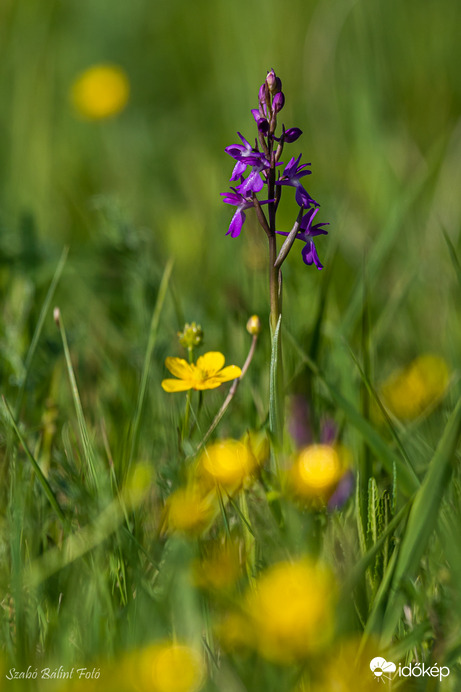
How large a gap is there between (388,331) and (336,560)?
1.22 metres

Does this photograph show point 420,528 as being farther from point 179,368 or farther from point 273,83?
point 273,83

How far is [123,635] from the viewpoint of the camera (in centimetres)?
110

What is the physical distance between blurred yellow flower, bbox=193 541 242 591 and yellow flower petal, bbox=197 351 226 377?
0.40m

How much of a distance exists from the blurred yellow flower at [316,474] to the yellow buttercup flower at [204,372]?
0.75ft

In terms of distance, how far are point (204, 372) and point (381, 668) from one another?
0.70m

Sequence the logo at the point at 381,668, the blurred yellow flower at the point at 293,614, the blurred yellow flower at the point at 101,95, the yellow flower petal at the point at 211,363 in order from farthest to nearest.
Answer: the blurred yellow flower at the point at 101,95, the yellow flower petal at the point at 211,363, the logo at the point at 381,668, the blurred yellow flower at the point at 293,614

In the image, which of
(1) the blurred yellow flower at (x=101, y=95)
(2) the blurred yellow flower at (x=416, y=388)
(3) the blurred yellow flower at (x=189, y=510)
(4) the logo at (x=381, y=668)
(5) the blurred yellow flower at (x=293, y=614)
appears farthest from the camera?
(1) the blurred yellow flower at (x=101, y=95)

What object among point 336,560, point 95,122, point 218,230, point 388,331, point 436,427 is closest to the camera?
point 336,560

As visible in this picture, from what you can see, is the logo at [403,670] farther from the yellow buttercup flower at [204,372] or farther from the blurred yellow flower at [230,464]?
the yellow buttercup flower at [204,372]

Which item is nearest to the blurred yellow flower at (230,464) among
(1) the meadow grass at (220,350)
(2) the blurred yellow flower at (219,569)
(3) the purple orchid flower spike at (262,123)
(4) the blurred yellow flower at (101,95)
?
(1) the meadow grass at (220,350)

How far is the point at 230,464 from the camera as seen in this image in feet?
4.38

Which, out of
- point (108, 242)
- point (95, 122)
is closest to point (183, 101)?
point (95, 122)

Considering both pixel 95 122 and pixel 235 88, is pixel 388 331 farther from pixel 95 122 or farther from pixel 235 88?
pixel 95 122

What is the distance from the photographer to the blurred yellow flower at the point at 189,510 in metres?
1.26
